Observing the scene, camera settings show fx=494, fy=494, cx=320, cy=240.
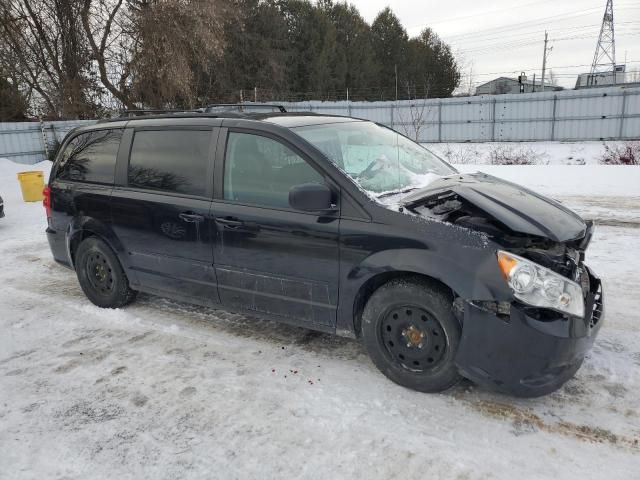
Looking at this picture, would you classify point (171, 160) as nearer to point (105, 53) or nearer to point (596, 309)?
point (596, 309)

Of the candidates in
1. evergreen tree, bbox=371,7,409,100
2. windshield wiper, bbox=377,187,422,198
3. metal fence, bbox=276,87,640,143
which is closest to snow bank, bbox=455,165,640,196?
windshield wiper, bbox=377,187,422,198

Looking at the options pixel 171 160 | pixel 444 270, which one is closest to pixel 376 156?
pixel 444 270

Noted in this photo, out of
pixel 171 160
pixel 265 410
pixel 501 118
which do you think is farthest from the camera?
pixel 501 118

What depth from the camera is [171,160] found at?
412cm

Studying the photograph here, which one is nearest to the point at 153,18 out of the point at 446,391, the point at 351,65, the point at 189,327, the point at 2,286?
the point at 2,286

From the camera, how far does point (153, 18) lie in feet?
67.6

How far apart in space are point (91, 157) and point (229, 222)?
1.99 meters

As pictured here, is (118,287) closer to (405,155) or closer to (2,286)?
(2,286)

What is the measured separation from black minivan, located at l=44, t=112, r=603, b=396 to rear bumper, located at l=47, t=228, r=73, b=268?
368mm

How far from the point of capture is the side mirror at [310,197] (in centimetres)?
315

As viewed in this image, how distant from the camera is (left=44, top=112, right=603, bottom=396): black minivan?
2.79 m

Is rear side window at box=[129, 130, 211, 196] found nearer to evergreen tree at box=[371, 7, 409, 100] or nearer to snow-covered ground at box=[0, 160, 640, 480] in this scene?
snow-covered ground at box=[0, 160, 640, 480]

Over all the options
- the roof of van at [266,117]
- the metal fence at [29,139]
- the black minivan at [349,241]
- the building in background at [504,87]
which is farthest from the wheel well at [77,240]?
the building in background at [504,87]

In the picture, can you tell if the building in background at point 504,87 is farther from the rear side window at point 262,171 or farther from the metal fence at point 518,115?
the rear side window at point 262,171
